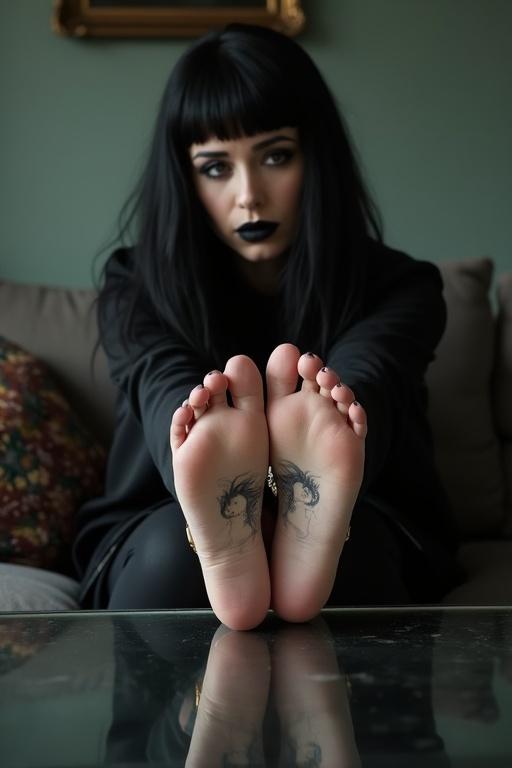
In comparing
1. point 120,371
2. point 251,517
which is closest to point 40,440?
point 120,371

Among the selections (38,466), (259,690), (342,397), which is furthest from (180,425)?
(38,466)

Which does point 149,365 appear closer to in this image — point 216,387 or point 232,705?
point 216,387

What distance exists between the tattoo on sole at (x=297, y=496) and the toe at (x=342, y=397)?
0.06 meters

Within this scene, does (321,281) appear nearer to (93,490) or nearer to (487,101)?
(93,490)

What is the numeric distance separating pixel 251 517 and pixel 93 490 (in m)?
0.59

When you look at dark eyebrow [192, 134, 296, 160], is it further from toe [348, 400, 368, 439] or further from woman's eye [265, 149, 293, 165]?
toe [348, 400, 368, 439]

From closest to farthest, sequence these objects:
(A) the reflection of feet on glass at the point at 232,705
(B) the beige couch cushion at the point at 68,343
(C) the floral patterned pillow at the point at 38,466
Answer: (A) the reflection of feet on glass at the point at 232,705
(C) the floral patterned pillow at the point at 38,466
(B) the beige couch cushion at the point at 68,343

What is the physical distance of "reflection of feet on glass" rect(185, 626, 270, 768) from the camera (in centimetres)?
51

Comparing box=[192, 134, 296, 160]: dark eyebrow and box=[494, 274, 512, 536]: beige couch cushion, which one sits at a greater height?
box=[192, 134, 296, 160]: dark eyebrow

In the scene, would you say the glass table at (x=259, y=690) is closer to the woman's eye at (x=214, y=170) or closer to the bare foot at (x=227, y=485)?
the bare foot at (x=227, y=485)

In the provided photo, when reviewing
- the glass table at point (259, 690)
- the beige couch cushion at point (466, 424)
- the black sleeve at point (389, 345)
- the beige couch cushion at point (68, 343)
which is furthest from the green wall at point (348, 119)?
the glass table at point (259, 690)

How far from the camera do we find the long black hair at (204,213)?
45.0 inches

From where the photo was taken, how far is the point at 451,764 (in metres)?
0.49

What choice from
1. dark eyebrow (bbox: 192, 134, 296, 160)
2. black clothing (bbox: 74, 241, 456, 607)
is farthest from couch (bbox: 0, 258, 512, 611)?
dark eyebrow (bbox: 192, 134, 296, 160)
